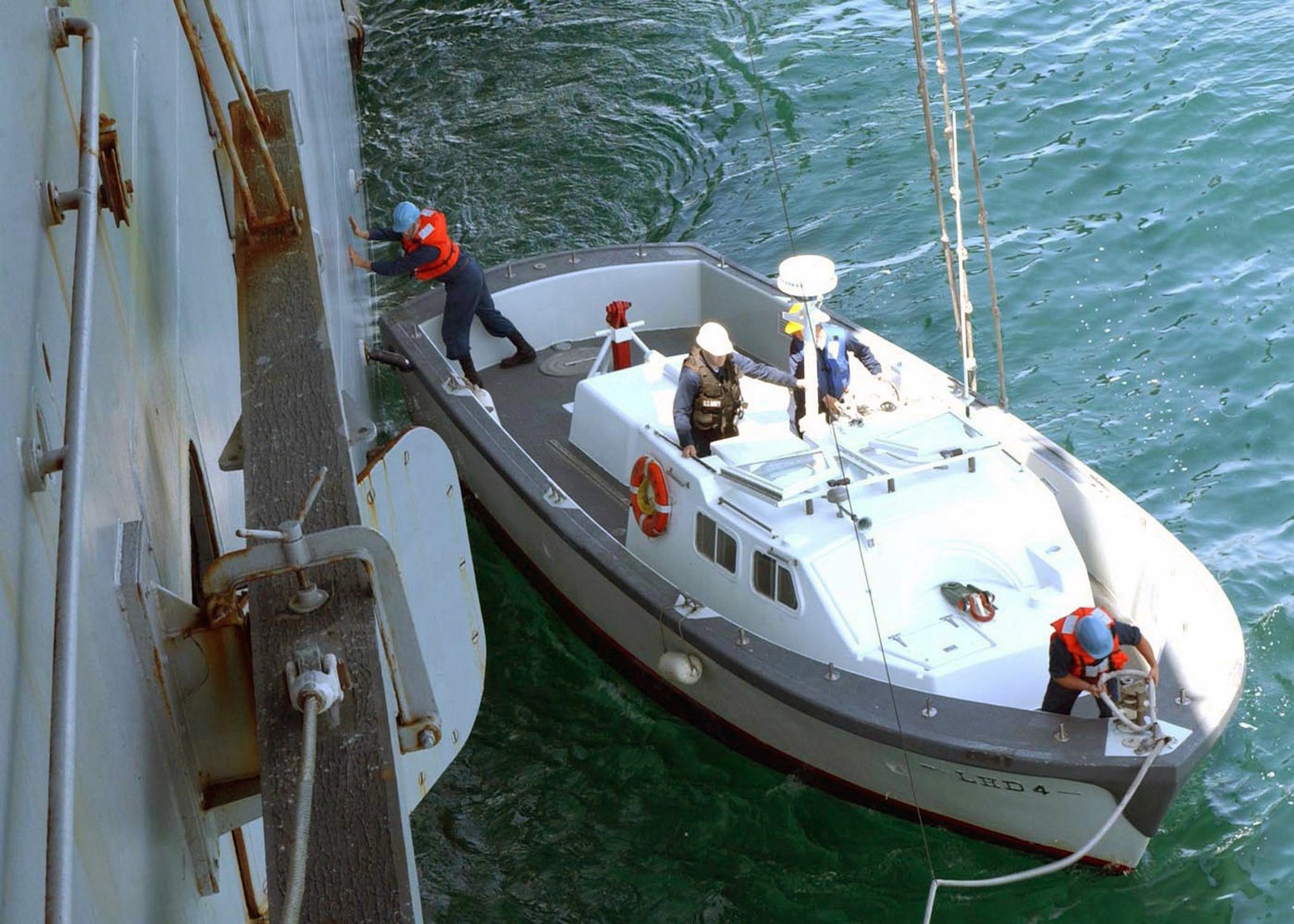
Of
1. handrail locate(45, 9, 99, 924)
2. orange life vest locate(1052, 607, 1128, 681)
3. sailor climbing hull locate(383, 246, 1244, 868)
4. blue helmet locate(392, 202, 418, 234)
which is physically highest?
handrail locate(45, 9, 99, 924)

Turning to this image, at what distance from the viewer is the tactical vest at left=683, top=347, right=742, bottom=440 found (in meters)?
9.38

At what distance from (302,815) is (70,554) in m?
0.54

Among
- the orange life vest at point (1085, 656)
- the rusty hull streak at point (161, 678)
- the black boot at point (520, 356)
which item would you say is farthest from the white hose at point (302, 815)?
the black boot at point (520, 356)

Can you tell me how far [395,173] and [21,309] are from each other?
15.5m

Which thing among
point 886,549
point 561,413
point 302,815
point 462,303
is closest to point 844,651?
point 886,549

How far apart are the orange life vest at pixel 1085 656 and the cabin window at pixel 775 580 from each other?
160 centimetres

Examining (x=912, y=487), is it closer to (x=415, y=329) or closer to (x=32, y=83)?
(x=415, y=329)

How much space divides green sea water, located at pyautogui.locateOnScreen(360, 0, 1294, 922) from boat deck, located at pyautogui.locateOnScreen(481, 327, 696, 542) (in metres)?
0.95

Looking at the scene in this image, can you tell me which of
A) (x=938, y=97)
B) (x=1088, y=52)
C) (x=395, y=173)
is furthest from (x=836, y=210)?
(x=395, y=173)

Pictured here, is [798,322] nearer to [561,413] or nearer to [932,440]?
[932,440]

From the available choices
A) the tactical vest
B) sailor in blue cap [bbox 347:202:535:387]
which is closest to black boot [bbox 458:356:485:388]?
sailor in blue cap [bbox 347:202:535:387]

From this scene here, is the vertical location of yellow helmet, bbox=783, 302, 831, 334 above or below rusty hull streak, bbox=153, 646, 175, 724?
below

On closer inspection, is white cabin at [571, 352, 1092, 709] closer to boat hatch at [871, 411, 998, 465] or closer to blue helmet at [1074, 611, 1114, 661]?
boat hatch at [871, 411, 998, 465]

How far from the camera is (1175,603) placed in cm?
831
